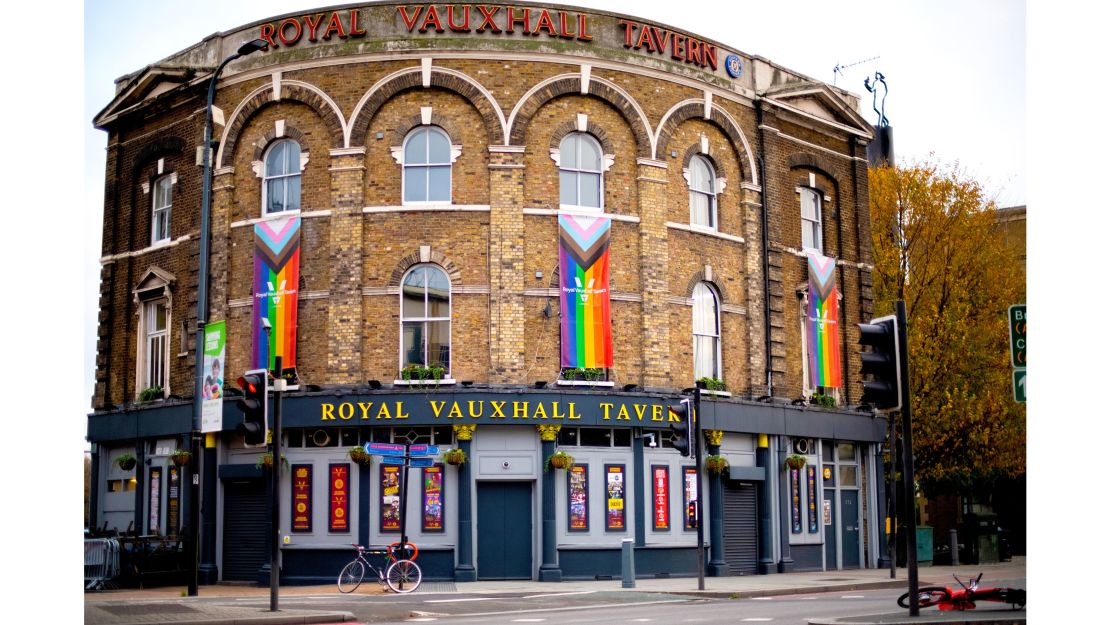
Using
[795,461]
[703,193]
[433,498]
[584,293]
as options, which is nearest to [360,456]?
[433,498]

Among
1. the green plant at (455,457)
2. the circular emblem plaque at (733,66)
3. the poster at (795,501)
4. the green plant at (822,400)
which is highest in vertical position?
the circular emblem plaque at (733,66)

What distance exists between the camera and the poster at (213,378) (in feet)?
72.8

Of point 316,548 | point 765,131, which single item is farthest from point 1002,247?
point 316,548

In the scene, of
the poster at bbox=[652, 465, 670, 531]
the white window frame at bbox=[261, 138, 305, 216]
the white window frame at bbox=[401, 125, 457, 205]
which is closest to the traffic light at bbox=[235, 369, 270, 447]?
the white window frame at bbox=[401, 125, 457, 205]

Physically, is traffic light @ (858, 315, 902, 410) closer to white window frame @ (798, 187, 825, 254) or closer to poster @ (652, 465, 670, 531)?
poster @ (652, 465, 670, 531)

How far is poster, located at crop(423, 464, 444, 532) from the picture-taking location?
27.2 metres

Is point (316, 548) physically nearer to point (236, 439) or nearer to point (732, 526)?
point (236, 439)

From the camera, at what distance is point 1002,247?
92.3ft

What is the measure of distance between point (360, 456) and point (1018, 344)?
17.6 meters

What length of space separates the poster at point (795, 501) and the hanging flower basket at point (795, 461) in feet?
1.21

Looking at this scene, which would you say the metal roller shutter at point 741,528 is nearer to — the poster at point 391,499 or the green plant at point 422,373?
the green plant at point 422,373

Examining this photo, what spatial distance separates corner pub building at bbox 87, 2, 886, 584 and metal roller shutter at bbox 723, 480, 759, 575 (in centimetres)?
7

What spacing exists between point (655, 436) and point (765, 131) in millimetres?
8360

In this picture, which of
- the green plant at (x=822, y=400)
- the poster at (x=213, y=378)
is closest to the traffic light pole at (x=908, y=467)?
the poster at (x=213, y=378)
